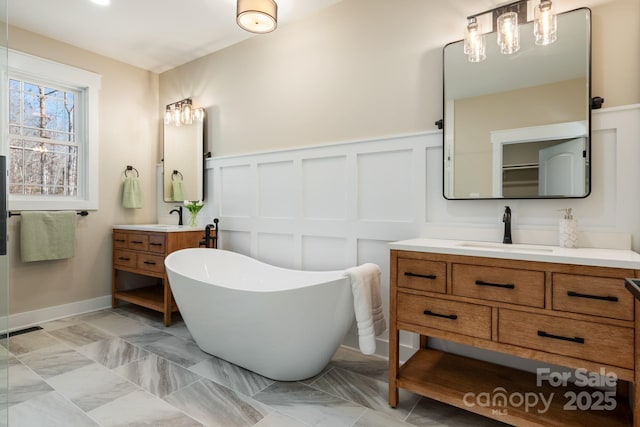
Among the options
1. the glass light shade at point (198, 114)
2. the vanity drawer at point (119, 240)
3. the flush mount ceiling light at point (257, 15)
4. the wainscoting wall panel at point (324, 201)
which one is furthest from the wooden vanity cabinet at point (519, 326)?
the vanity drawer at point (119, 240)

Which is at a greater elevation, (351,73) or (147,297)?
(351,73)

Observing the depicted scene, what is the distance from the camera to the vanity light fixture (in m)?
3.67

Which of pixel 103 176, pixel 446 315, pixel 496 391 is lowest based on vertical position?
pixel 496 391

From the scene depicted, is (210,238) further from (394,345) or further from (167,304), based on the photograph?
(394,345)

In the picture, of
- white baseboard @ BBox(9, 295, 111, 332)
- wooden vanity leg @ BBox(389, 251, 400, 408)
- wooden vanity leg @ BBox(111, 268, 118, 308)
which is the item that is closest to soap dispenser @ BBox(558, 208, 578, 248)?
wooden vanity leg @ BBox(389, 251, 400, 408)

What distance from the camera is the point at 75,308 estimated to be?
3.50m

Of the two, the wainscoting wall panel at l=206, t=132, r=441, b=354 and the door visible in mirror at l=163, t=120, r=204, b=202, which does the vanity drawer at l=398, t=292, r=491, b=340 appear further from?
the door visible in mirror at l=163, t=120, r=204, b=202

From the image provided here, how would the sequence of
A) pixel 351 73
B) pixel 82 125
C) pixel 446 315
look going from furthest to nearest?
pixel 82 125, pixel 351 73, pixel 446 315

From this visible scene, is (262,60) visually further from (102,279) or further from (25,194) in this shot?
(102,279)

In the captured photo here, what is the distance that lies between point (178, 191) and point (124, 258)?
2.95 feet

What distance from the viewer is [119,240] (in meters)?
3.68

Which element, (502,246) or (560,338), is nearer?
(560,338)

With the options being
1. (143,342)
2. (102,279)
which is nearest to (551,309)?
(143,342)

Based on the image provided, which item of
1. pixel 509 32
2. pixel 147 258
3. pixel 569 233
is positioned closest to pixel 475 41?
pixel 509 32
